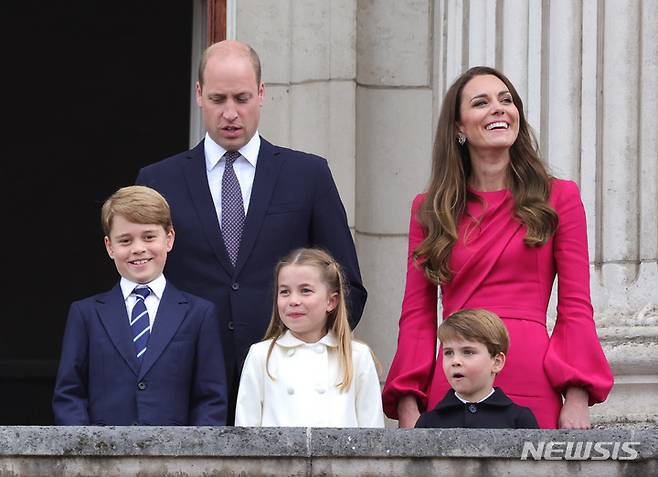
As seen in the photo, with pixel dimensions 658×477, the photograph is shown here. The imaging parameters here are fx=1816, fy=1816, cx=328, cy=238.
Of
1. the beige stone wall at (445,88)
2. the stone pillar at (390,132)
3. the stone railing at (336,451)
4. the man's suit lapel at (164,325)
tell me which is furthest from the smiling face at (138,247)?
the stone pillar at (390,132)

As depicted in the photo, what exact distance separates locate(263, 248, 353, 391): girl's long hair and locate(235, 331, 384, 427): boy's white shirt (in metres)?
0.02

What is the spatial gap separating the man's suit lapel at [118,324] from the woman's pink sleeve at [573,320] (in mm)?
1239

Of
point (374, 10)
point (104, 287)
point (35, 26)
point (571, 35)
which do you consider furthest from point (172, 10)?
point (571, 35)

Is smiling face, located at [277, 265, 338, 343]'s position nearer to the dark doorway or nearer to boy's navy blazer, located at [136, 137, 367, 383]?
boy's navy blazer, located at [136, 137, 367, 383]

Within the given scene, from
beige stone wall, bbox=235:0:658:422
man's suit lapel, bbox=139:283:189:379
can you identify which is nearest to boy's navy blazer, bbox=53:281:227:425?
man's suit lapel, bbox=139:283:189:379

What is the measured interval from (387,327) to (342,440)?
3630 millimetres

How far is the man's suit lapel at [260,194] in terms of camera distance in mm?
5711

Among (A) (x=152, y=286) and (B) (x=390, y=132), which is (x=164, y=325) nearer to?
(A) (x=152, y=286)

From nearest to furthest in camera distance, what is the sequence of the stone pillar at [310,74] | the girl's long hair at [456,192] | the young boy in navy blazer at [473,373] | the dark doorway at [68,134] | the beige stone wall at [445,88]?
the young boy in navy blazer at [473,373] < the girl's long hair at [456,192] < the beige stone wall at [445,88] < the stone pillar at [310,74] < the dark doorway at [68,134]

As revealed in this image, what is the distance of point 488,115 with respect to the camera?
18.1ft

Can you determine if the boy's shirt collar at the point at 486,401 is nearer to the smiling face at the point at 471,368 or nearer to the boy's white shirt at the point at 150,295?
the smiling face at the point at 471,368

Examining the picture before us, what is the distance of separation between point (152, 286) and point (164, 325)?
148 mm

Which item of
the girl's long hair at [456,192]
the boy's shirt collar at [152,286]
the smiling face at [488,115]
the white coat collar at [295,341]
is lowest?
the white coat collar at [295,341]

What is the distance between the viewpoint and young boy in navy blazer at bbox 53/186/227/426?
541 centimetres
